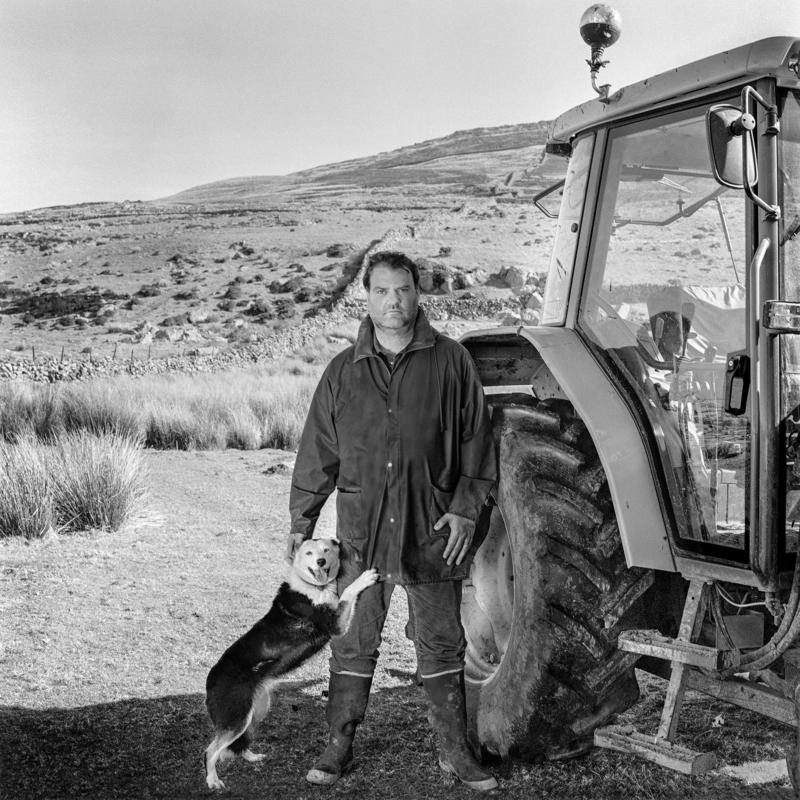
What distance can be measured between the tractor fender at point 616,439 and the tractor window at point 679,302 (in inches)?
3.2

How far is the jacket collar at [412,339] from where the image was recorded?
12.4ft

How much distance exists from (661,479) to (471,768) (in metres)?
1.32

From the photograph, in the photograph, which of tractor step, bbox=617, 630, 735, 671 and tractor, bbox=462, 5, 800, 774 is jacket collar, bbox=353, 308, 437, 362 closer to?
tractor, bbox=462, 5, 800, 774

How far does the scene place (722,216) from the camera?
3627mm

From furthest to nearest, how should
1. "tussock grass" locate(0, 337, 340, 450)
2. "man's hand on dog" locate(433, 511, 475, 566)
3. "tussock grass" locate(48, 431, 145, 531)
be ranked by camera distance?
1. "tussock grass" locate(0, 337, 340, 450)
2. "tussock grass" locate(48, 431, 145, 531)
3. "man's hand on dog" locate(433, 511, 475, 566)

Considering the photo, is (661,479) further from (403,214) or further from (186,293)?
(403,214)

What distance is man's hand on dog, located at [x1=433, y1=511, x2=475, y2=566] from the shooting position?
3.69 meters

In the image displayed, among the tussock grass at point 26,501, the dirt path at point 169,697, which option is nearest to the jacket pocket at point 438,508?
the dirt path at point 169,697

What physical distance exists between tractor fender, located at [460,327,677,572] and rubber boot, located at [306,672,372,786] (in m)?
1.18

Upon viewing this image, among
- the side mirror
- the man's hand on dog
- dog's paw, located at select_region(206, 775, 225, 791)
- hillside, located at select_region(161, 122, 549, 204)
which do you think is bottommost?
dog's paw, located at select_region(206, 775, 225, 791)

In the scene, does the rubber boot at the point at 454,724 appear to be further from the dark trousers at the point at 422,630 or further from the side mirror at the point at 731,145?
the side mirror at the point at 731,145

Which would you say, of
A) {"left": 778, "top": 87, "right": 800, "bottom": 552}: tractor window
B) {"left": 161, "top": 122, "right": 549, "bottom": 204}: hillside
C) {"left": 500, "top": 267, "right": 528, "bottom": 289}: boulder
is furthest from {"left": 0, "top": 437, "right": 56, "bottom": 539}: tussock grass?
{"left": 161, "top": 122, "right": 549, "bottom": 204}: hillside

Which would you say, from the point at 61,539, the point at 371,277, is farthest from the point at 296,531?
the point at 61,539

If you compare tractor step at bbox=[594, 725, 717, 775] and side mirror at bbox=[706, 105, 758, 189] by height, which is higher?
side mirror at bbox=[706, 105, 758, 189]
